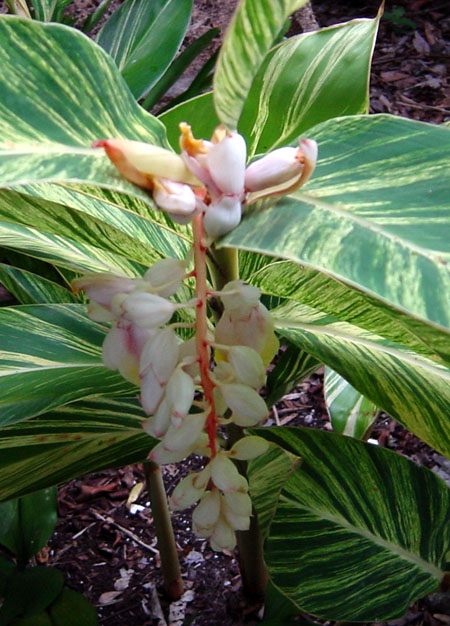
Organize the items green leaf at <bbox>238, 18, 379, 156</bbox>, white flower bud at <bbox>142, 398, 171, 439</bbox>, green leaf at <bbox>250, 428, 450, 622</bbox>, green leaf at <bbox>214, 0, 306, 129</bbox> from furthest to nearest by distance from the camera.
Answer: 1. green leaf at <bbox>250, 428, 450, 622</bbox>
2. green leaf at <bbox>238, 18, 379, 156</bbox>
3. white flower bud at <bbox>142, 398, 171, 439</bbox>
4. green leaf at <bbox>214, 0, 306, 129</bbox>

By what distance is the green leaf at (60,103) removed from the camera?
0.38m

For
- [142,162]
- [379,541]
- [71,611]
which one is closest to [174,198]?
[142,162]

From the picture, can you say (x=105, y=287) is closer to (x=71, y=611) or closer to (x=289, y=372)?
(x=289, y=372)

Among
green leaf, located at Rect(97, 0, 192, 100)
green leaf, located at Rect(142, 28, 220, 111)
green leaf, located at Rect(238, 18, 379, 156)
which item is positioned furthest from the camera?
green leaf, located at Rect(142, 28, 220, 111)

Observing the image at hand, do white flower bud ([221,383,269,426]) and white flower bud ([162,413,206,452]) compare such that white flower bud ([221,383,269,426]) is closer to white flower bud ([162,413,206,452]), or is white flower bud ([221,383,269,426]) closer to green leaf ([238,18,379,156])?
white flower bud ([162,413,206,452])

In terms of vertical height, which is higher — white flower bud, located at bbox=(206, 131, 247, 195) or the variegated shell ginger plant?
white flower bud, located at bbox=(206, 131, 247, 195)

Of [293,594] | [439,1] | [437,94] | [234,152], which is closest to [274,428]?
[293,594]

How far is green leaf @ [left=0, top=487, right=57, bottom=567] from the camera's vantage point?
1047 mm

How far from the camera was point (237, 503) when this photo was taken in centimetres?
48

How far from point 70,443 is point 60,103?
0.38 meters

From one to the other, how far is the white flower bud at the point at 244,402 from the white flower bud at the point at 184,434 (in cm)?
2

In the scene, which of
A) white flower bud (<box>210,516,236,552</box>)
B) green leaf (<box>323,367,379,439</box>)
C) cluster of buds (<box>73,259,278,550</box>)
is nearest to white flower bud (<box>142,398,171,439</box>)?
cluster of buds (<box>73,259,278,550</box>)

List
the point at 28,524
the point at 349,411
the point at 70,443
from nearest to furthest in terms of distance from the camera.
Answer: the point at 70,443, the point at 349,411, the point at 28,524

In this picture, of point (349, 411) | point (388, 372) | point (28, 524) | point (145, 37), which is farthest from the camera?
point (145, 37)
